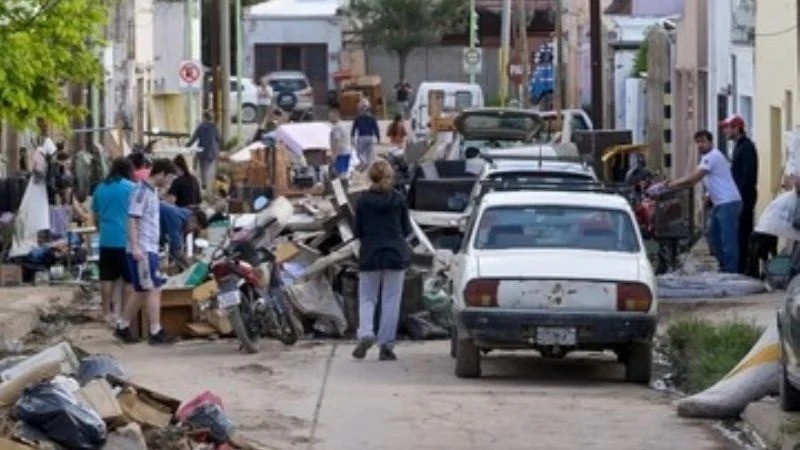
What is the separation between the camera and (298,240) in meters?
25.1

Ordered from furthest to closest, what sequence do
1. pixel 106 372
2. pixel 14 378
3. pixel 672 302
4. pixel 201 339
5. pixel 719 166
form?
pixel 719 166 → pixel 672 302 → pixel 201 339 → pixel 106 372 → pixel 14 378

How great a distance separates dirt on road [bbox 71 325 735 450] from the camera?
15547mm

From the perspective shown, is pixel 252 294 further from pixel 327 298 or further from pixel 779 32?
pixel 779 32

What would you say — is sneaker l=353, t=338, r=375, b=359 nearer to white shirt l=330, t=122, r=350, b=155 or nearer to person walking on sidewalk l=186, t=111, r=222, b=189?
person walking on sidewalk l=186, t=111, r=222, b=189

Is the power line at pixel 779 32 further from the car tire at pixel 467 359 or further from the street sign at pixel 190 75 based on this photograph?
the street sign at pixel 190 75

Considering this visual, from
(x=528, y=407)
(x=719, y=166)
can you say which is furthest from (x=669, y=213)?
(x=528, y=407)

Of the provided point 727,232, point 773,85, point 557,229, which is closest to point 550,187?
point 557,229

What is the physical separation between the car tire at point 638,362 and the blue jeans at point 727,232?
8127mm

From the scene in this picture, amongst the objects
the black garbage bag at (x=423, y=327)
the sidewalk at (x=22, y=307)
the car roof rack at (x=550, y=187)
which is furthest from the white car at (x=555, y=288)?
the sidewalk at (x=22, y=307)

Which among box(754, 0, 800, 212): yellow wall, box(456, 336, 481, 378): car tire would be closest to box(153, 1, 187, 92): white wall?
box(754, 0, 800, 212): yellow wall

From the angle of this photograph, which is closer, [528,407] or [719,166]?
[528,407]

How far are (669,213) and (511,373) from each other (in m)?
8.76

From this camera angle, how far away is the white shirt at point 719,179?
2702cm

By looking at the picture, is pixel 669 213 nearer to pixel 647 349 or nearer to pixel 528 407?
pixel 647 349
